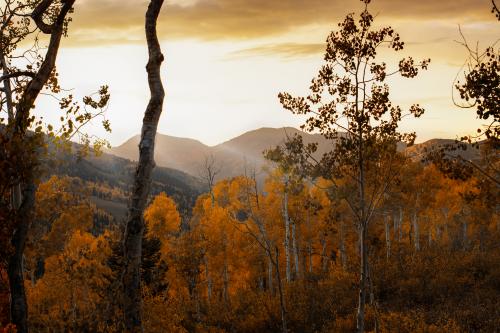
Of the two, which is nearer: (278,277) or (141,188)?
(141,188)

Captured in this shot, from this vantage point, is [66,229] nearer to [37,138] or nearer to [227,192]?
[227,192]

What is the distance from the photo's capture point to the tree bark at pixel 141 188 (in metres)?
5.27

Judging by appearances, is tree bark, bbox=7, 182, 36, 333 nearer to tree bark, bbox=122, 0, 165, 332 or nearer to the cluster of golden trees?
the cluster of golden trees

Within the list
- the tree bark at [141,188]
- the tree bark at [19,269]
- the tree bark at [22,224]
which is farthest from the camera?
the tree bark at [19,269]

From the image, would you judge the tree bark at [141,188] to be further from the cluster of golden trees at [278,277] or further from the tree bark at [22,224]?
the tree bark at [22,224]

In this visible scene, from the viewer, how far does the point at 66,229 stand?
134 feet

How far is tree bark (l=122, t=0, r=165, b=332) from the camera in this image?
5.27 metres

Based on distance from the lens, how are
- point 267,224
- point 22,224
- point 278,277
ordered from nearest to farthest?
point 22,224
point 278,277
point 267,224

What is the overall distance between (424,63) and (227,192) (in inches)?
1688

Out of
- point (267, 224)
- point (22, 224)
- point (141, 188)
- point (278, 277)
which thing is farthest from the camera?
point (267, 224)

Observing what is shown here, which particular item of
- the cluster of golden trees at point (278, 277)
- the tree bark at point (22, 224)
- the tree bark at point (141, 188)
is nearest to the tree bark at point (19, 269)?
the tree bark at point (22, 224)

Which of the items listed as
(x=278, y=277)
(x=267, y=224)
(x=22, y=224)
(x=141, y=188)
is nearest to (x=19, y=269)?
(x=22, y=224)

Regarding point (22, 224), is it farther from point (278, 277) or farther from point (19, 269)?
point (278, 277)

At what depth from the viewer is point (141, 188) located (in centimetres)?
539
